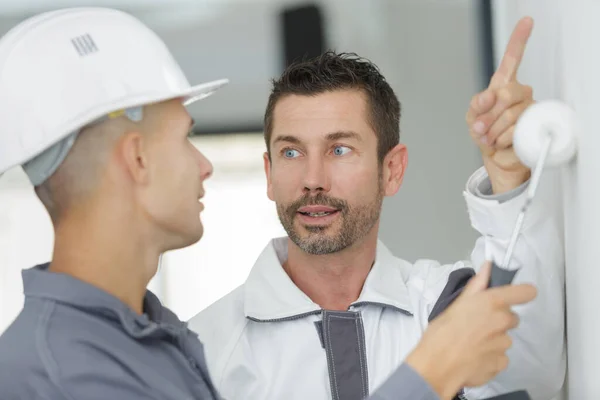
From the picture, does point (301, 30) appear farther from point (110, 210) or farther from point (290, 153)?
point (110, 210)

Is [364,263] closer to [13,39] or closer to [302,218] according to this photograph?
[302,218]

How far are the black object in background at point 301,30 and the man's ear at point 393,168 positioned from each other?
175 cm

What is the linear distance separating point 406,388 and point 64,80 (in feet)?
1.84

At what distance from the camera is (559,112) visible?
1.24m

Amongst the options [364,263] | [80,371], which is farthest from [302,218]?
[80,371]

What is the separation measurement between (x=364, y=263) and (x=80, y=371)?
0.93 metres

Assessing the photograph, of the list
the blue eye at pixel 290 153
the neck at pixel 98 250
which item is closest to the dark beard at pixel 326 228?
the blue eye at pixel 290 153

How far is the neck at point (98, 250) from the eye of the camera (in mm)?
1178

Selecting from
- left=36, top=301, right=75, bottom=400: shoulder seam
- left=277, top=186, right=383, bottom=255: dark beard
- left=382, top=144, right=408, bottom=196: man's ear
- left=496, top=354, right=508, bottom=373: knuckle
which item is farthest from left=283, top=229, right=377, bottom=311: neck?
left=36, top=301, right=75, bottom=400: shoulder seam

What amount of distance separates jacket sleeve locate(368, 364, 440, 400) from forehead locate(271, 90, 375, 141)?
0.82 metres

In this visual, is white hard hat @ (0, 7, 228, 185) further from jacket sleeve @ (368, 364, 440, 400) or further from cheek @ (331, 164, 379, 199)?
cheek @ (331, 164, 379, 199)

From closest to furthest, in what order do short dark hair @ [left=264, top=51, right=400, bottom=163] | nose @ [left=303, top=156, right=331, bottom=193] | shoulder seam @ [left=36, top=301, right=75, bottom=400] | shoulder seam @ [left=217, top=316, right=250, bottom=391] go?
shoulder seam @ [left=36, top=301, right=75, bottom=400] → shoulder seam @ [left=217, top=316, right=250, bottom=391] → nose @ [left=303, top=156, right=331, bottom=193] → short dark hair @ [left=264, top=51, right=400, bottom=163]

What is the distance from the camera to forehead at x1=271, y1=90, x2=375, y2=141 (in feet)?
6.16

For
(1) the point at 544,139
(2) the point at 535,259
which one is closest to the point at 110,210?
(1) the point at 544,139
